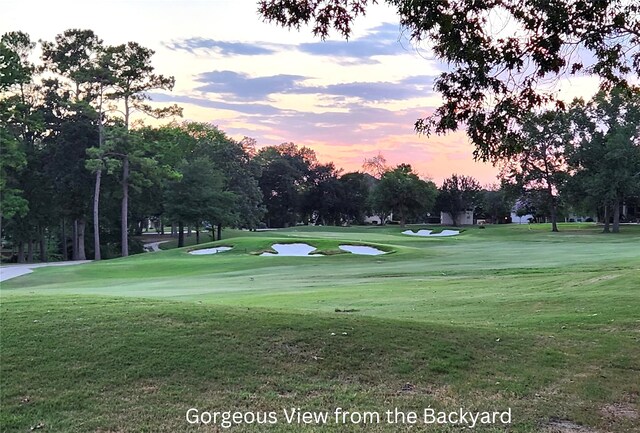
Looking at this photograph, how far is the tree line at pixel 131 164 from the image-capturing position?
153ft

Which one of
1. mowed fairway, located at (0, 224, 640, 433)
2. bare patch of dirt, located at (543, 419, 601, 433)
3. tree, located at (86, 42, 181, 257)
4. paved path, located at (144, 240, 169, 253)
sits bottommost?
paved path, located at (144, 240, 169, 253)

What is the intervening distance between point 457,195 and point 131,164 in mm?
62700

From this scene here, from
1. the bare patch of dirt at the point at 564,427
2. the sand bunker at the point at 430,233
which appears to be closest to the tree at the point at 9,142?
the bare patch of dirt at the point at 564,427

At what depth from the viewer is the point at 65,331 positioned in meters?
6.73

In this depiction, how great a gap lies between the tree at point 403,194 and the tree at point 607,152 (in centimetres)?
2382

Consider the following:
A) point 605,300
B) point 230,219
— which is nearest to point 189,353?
point 605,300

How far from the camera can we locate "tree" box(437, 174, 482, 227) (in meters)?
97.4

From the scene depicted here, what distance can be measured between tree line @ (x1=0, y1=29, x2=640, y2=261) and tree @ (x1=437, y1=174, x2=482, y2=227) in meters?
11.5

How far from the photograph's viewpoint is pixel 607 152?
61031mm

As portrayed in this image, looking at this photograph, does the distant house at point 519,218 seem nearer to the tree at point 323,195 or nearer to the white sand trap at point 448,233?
the tree at point 323,195

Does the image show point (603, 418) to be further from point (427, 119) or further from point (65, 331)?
point (65, 331)

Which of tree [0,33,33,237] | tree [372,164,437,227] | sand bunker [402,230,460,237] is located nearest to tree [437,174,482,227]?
tree [372,164,437,227]

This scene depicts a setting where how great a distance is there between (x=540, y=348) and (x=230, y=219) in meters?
51.4

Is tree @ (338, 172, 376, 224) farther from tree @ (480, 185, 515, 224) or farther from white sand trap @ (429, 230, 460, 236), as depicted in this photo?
white sand trap @ (429, 230, 460, 236)
